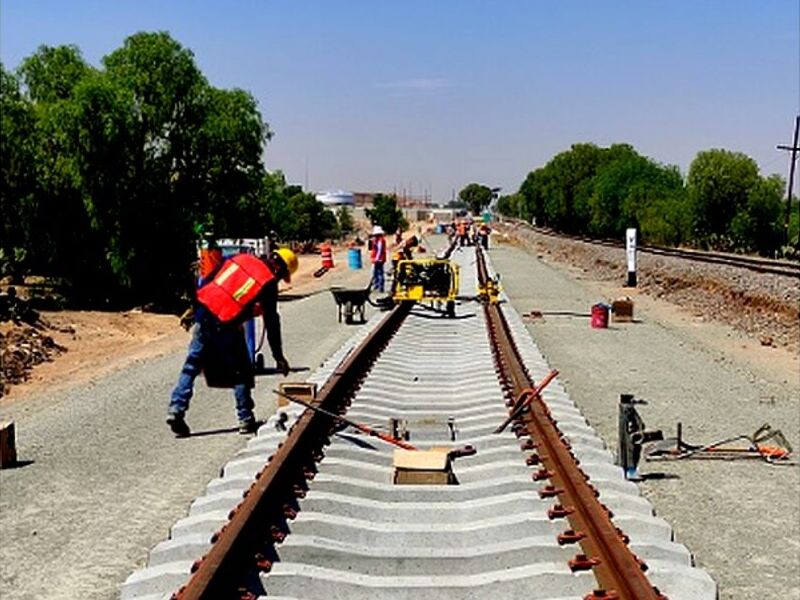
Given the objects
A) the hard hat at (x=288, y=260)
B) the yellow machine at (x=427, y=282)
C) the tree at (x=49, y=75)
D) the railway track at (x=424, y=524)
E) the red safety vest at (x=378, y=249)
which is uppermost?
the tree at (x=49, y=75)

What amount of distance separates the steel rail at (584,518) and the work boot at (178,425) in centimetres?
380

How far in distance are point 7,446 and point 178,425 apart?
1.58 meters

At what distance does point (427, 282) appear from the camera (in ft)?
60.1

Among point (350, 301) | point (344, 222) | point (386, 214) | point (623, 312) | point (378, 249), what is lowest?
point (623, 312)

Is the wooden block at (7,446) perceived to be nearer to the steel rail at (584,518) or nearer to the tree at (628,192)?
the steel rail at (584,518)

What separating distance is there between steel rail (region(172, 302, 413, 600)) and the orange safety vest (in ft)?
3.07

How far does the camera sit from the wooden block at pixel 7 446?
877cm

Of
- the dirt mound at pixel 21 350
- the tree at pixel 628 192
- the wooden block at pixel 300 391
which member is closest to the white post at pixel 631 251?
the dirt mound at pixel 21 350

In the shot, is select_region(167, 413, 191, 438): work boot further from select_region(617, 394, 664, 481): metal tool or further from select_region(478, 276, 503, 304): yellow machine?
select_region(478, 276, 503, 304): yellow machine

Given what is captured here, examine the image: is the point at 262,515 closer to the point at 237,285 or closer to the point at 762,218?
the point at 237,285

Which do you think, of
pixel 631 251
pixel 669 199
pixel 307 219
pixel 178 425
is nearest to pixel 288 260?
pixel 178 425

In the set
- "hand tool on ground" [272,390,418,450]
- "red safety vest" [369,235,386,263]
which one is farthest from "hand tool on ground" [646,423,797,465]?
"red safety vest" [369,235,386,263]

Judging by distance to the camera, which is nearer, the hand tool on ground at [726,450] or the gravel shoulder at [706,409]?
the gravel shoulder at [706,409]

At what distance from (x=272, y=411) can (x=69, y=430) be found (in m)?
2.10
